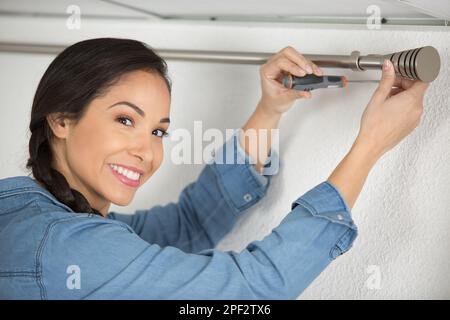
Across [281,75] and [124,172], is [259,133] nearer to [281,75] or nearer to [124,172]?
[281,75]

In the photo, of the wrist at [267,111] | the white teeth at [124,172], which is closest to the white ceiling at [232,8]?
the wrist at [267,111]

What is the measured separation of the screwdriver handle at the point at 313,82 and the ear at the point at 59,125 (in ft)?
0.95

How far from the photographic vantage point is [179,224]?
3.33 feet

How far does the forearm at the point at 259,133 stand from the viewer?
0.91 meters

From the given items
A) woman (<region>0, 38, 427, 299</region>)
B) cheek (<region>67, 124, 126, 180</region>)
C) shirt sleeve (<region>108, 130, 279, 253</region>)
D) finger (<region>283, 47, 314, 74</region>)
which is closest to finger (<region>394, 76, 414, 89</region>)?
woman (<region>0, 38, 427, 299</region>)

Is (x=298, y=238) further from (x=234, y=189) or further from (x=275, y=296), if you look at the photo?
(x=234, y=189)

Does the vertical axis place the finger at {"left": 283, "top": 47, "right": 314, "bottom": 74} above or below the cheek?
above

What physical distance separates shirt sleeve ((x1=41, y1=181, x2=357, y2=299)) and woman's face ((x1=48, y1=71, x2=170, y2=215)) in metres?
0.13

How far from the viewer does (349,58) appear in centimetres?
78

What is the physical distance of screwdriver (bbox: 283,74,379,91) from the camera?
776 millimetres

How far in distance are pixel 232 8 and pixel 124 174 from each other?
277mm

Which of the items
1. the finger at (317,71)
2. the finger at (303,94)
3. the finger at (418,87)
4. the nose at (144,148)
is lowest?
the nose at (144,148)

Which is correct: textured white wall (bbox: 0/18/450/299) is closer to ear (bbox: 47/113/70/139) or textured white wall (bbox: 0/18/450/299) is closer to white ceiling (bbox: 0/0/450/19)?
white ceiling (bbox: 0/0/450/19)

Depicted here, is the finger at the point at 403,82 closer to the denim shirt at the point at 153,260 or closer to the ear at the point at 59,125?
the denim shirt at the point at 153,260
